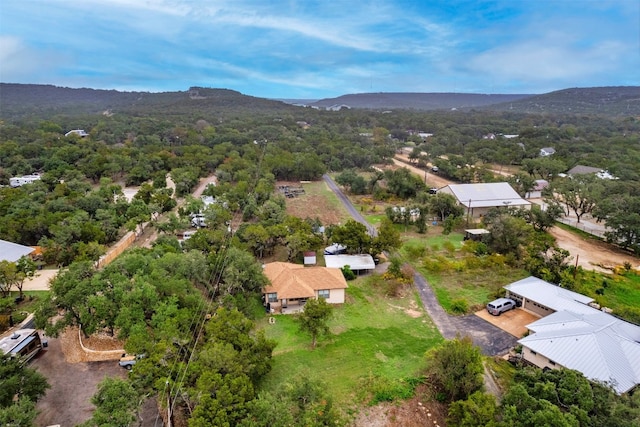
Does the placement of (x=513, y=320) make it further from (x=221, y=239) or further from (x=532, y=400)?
(x=221, y=239)

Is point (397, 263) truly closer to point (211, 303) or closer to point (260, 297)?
point (260, 297)

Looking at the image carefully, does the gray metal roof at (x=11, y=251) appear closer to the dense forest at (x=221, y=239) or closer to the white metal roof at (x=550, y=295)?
the dense forest at (x=221, y=239)

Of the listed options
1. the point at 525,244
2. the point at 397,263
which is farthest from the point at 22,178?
the point at 525,244

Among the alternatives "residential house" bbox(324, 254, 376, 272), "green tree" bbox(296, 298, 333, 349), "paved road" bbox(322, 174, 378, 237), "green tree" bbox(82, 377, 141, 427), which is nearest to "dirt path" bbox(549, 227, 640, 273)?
"residential house" bbox(324, 254, 376, 272)

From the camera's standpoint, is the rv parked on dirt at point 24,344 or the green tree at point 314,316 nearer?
the rv parked on dirt at point 24,344

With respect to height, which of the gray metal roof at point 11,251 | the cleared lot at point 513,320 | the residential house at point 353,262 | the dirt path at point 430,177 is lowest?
the cleared lot at point 513,320

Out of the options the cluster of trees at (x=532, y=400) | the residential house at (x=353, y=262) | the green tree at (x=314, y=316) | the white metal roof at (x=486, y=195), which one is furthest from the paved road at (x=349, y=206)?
the cluster of trees at (x=532, y=400)
